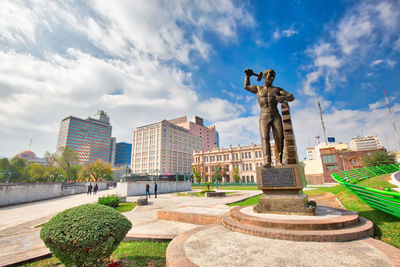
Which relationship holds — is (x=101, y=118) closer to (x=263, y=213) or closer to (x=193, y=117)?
(x=193, y=117)

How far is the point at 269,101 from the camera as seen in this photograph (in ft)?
19.9

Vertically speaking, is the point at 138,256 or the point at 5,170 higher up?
the point at 5,170

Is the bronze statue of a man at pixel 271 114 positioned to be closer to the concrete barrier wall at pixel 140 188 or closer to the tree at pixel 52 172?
the concrete barrier wall at pixel 140 188

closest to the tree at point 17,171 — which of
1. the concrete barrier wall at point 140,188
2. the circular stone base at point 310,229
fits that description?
the concrete barrier wall at point 140,188

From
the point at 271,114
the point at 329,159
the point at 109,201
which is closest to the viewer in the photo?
the point at 271,114

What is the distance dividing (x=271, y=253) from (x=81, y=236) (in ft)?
9.75

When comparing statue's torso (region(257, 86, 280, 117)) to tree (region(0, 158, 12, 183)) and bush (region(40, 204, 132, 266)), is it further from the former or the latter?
tree (region(0, 158, 12, 183))

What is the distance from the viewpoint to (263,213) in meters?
5.07

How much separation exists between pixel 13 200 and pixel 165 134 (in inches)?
2782

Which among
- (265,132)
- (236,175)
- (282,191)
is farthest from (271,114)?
(236,175)

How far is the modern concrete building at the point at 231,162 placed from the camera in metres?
62.4

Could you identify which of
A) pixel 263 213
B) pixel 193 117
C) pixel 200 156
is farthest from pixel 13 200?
pixel 193 117

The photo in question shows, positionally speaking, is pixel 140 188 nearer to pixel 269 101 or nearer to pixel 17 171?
pixel 269 101

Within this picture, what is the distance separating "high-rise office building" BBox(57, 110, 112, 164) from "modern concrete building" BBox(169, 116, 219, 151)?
4822 centimetres
